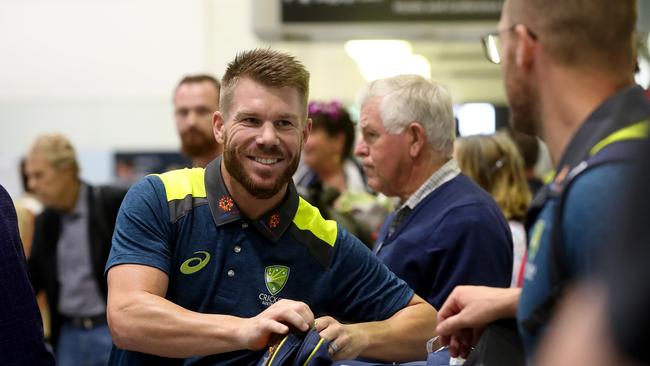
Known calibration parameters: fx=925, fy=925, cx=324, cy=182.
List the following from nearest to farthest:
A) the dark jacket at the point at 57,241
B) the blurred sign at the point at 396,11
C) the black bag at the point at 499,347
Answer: the black bag at the point at 499,347 < the dark jacket at the point at 57,241 < the blurred sign at the point at 396,11

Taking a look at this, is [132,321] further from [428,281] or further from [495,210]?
[495,210]

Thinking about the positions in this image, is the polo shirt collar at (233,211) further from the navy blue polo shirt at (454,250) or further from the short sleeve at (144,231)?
the navy blue polo shirt at (454,250)

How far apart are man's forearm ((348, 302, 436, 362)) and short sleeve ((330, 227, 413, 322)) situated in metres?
0.05

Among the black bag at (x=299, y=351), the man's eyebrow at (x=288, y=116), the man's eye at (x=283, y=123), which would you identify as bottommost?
the black bag at (x=299, y=351)

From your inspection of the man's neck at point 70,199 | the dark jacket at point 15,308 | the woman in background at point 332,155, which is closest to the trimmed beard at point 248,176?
the dark jacket at point 15,308

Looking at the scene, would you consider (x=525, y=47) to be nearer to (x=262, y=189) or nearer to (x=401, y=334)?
(x=262, y=189)

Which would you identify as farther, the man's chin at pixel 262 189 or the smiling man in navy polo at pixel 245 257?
the man's chin at pixel 262 189

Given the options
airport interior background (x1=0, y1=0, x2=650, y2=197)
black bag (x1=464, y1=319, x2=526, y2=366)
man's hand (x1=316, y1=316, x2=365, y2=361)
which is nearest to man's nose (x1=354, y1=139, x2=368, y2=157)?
man's hand (x1=316, y1=316, x2=365, y2=361)

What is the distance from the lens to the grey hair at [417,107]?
3.40 m

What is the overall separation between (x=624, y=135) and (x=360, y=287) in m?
1.35

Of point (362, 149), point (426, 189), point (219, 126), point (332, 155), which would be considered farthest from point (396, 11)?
point (219, 126)

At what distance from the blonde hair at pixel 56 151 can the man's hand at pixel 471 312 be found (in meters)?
4.24

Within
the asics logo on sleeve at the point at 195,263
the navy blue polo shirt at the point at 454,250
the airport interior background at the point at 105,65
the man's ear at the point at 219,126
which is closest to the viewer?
the asics logo on sleeve at the point at 195,263

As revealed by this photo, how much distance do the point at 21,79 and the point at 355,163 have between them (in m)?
4.73
